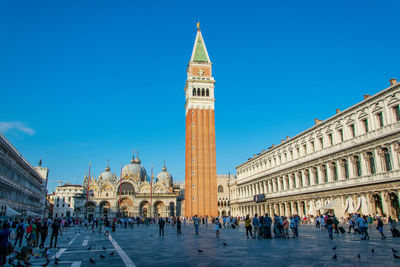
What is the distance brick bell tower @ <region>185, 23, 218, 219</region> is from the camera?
60.9 meters

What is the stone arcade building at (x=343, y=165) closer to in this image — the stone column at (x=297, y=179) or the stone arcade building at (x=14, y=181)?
the stone column at (x=297, y=179)

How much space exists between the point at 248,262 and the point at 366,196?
25.4 metres

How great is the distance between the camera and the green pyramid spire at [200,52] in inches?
2729

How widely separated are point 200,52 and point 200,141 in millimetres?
20188

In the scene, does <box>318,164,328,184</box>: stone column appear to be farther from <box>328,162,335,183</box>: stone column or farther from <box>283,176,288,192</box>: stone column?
<box>283,176,288,192</box>: stone column

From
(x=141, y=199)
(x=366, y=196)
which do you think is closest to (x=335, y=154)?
(x=366, y=196)

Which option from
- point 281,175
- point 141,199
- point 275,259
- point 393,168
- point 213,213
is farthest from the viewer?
point 141,199

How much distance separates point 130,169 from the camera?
8512 centimetres

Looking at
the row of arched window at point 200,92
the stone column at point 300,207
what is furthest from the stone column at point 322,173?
the row of arched window at point 200,92

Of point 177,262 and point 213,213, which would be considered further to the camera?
point 213,213

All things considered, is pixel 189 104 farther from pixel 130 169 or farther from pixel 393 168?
pixel 393 168

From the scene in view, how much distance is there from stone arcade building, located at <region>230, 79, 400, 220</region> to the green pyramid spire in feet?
87.8

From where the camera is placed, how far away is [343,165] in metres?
34.7

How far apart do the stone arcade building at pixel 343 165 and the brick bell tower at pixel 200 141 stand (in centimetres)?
1150
